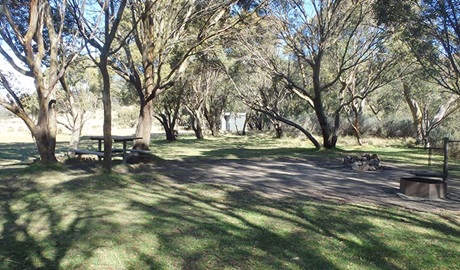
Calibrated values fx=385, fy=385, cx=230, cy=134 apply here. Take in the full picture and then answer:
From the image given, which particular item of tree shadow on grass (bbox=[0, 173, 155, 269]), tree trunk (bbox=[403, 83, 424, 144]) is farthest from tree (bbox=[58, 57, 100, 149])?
tree trunk (bbox=[403, 83, 424, 144])

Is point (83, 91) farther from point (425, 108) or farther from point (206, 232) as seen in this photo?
point (425, 108)

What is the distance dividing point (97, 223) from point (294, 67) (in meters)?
25.5

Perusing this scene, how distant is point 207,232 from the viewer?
456cm

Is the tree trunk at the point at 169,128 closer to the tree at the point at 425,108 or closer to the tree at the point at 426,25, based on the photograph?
the tree at the point at 425,108

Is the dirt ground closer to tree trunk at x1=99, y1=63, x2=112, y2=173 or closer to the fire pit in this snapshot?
the fire pit

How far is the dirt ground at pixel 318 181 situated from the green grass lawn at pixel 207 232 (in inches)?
26.6

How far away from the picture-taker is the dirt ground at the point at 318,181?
664 cm

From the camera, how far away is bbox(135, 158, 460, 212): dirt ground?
6645 mm

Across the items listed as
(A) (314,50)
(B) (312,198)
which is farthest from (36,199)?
(A) (314,50)

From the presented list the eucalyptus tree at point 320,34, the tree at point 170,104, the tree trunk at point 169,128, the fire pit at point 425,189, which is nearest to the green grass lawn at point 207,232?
the fire pit at point 425,189

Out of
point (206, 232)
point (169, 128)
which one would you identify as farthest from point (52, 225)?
point (169, 128)

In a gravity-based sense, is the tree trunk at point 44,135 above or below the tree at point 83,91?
below

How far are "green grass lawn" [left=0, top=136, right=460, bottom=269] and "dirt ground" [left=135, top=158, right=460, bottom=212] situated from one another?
26.6 inches

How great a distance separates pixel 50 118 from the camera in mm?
9539
